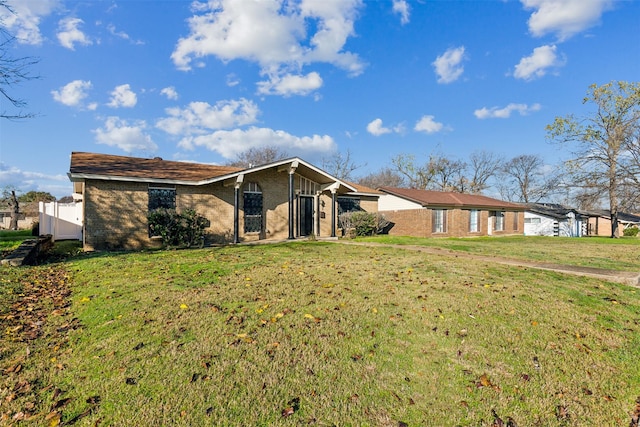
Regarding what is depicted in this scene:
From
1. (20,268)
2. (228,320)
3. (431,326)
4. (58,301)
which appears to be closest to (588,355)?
(431,326)

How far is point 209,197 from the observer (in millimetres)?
13883

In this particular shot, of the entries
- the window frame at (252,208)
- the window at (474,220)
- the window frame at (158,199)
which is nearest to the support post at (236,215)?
the window frame at (252,208)

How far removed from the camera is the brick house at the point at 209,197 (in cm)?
1185

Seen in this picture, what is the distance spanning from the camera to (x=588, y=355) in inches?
147

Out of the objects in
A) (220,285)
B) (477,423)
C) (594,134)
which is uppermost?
(594,134)

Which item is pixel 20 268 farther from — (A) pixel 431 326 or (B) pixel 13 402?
(A) pixel 431 326

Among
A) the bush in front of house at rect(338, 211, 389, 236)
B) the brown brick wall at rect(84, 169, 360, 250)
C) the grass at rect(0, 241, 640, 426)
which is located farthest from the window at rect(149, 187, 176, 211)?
the bush in front of house at rect(338, 211, 389, 236)

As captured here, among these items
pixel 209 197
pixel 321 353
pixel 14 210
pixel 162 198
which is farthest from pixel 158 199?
pixel 14 210

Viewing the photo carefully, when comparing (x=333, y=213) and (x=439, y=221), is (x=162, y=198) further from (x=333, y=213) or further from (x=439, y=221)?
(x=439, y=221)

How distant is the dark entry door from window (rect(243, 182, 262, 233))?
2.40m

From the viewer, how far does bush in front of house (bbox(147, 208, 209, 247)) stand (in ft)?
38.2

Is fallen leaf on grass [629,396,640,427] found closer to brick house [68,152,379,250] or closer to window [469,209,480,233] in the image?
brick house [68,152,379,250]

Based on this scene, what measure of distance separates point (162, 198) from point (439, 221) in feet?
57.2

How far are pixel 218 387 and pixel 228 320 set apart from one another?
1488mm
